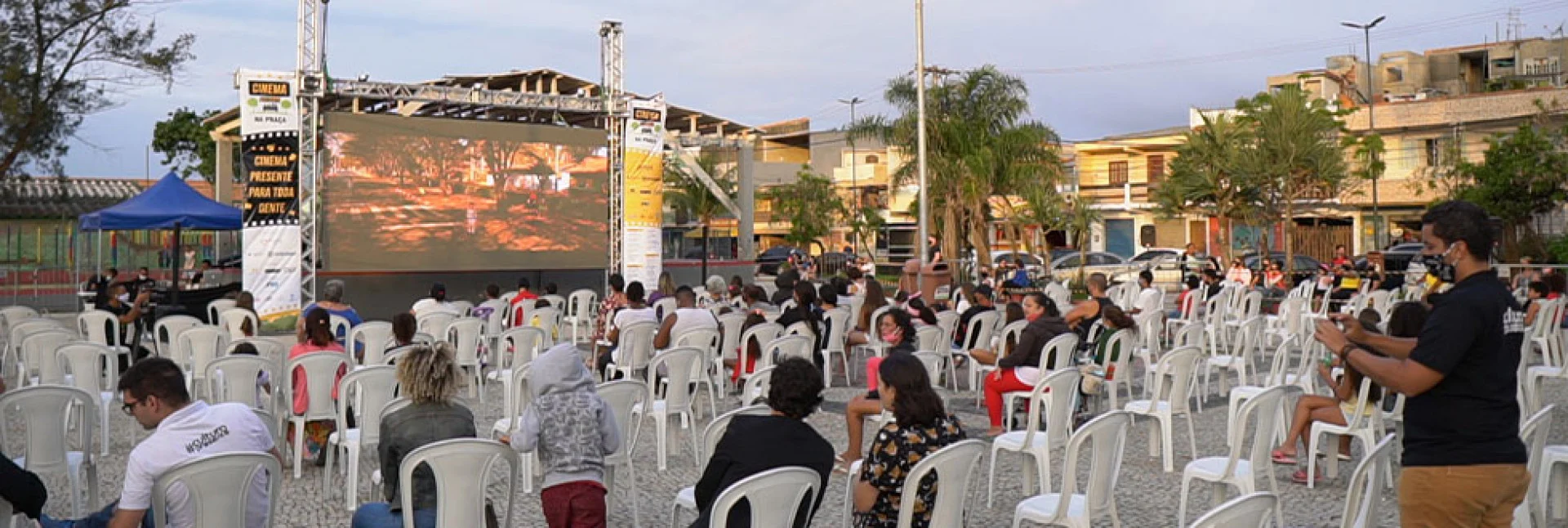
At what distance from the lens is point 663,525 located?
6.50m

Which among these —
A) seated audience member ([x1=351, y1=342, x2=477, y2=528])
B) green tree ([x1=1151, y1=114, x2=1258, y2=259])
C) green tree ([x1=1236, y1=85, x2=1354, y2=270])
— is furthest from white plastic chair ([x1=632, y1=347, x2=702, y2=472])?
green tree ([x1=1151, y1=114, x2=1258, y2=259])

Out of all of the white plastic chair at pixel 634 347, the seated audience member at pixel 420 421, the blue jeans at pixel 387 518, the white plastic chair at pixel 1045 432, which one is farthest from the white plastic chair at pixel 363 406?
the white plastic chair at pixel 1045 432

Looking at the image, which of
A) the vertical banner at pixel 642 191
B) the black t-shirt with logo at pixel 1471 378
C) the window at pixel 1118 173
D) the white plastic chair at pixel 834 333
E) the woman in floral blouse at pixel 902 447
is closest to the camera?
the black t-shirt with logo at pixel 1471 378

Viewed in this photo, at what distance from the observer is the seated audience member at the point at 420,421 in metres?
4.62

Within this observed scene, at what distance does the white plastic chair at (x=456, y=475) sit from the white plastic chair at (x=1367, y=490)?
2946 millimetres

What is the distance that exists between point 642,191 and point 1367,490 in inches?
710

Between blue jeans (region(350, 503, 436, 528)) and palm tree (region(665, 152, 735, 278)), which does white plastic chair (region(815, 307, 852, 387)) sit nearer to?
blue jeans (region(350, 503, 436, 528))

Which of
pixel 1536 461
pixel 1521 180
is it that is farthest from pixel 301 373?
pixel 1521 180

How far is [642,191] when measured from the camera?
859 inches

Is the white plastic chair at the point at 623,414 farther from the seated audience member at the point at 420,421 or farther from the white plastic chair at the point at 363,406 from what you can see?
the seated audience member at the point at 420,421

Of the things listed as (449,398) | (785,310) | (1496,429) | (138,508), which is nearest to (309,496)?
(449,398)

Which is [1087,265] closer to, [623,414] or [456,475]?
[623,414]

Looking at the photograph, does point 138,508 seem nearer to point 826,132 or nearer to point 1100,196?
point 1100,196

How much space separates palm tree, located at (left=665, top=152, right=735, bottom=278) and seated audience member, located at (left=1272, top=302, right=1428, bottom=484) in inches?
1189
